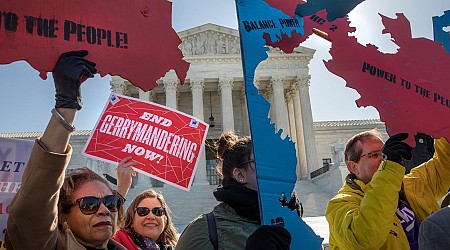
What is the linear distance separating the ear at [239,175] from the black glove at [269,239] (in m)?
0.53

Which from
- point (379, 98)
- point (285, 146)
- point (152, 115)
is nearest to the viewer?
point (285, 146)

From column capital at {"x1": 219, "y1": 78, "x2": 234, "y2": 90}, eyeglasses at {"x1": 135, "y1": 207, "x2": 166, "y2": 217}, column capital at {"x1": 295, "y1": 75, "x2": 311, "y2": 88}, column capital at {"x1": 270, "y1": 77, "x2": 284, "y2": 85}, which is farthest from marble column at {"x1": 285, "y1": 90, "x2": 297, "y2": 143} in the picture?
eyeglasses at {"x1": 135, "y1": 207, "x2": 166, "y2": 217}

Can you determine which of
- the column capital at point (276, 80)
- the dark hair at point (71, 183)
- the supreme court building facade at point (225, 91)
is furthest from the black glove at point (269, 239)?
the column capital at point (276, 80)

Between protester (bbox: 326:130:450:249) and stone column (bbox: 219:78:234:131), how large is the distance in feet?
98.2

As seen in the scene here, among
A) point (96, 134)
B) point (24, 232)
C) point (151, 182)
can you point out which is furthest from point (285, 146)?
point (151, 182)

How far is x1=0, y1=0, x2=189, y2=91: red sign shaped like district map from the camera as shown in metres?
1.88

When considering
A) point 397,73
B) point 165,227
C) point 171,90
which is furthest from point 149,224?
point 171,90

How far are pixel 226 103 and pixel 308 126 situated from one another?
7.17m

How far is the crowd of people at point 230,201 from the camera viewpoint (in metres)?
1.77

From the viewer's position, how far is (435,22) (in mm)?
3369

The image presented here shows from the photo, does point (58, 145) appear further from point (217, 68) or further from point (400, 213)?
point (217, 68)

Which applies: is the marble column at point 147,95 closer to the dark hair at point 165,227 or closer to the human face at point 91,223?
the dark hair at point 165,227

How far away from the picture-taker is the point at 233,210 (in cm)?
224

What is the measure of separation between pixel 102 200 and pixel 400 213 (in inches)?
78.2
